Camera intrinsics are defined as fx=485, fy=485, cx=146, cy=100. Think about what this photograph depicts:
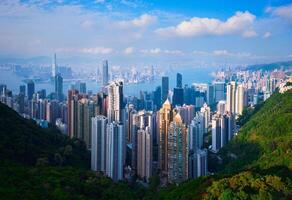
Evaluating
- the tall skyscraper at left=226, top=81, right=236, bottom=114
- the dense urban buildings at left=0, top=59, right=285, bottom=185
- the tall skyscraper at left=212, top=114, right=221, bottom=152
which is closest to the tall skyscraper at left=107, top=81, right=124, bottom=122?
the dense urban buildings at left=0, top=59, right=285, bottom=185

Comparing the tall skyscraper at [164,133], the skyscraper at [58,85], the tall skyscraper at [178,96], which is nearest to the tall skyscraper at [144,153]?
the tall skyscraper at [164,133]

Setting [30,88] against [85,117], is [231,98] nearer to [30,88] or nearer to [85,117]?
[30,88]

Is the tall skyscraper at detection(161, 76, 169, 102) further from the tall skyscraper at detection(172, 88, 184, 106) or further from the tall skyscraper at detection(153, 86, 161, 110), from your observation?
the tall skyscraper at detection(172, 88, 184, 106)

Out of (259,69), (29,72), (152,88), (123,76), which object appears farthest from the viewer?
(259,69)

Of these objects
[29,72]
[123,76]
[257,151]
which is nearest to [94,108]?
[257,151]

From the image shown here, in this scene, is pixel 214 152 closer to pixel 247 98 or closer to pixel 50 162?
pixel 50 162
